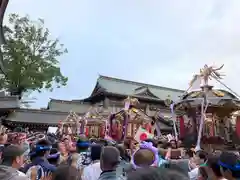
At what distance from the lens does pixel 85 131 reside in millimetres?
19203

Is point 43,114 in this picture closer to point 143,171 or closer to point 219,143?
point 219,143

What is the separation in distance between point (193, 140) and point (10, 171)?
10746 mm

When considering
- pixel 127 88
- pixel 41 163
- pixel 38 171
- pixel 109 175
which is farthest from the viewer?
pixel 127 88

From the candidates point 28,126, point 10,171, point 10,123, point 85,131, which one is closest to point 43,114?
point 28,126

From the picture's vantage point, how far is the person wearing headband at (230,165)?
2.91m

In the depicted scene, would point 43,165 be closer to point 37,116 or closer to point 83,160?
point 83,160

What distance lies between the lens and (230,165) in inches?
115

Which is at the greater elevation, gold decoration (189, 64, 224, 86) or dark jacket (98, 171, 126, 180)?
gold decoration (189, 64, 224, 86)

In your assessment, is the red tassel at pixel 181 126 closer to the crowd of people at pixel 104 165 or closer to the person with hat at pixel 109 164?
the crowd of people at pixel 104 165

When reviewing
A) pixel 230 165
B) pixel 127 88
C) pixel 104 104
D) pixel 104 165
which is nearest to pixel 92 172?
pixel 104 165

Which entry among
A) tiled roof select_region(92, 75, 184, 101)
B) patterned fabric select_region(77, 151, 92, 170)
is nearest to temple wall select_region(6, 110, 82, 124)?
tiled roof select_region(92, 75, 184, 101)

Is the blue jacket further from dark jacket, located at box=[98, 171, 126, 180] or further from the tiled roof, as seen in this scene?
the tiled roof

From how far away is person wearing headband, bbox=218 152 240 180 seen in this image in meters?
2.91

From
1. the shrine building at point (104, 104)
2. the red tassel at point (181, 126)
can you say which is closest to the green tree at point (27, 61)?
the shrine building at point (104, 104)
